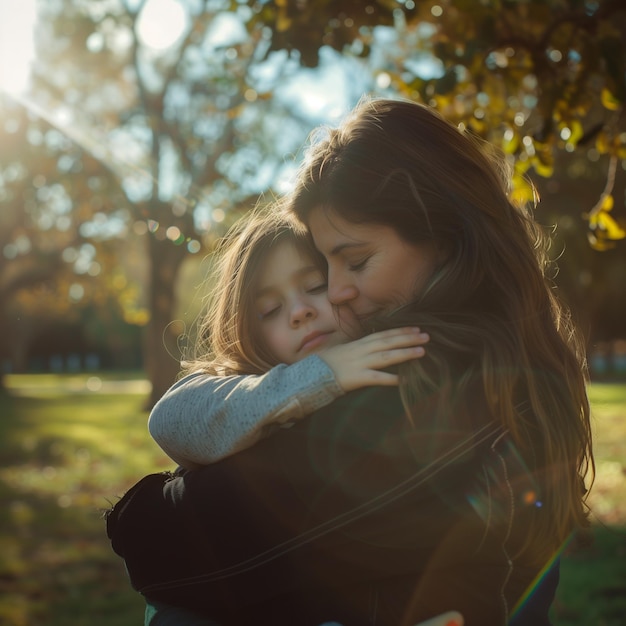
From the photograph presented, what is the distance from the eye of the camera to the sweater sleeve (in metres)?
1.79

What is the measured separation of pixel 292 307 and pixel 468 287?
638 millimetres

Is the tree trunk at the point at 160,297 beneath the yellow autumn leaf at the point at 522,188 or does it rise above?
beneath

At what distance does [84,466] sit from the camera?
41.9ft

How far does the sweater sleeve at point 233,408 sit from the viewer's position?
1.79 meters

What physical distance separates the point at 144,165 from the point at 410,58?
373 inches

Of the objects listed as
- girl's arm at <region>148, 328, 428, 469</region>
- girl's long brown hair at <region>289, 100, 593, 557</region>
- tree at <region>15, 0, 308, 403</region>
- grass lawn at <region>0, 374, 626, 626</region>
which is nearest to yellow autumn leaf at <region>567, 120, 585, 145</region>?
grass lawn at <region>0, 374, 626, 626</region>

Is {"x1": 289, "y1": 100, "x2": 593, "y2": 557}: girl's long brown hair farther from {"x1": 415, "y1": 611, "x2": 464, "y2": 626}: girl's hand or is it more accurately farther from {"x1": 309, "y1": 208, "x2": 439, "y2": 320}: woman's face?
{"x1": 415, "y1": 611, "x2": 464, "y2": 626}: girl's hand

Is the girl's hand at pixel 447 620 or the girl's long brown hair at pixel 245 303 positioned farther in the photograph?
the girl's long brown hair at pixel 245 303

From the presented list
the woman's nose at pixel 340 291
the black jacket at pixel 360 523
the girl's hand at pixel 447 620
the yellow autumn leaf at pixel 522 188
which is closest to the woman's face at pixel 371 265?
the woman's nose at pixel 340 291

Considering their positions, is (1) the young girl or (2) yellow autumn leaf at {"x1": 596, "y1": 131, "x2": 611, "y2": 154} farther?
(2) yellow autumn leaf at {"x1": 596, "y1": 131, "x2": 611, "y2": 154}

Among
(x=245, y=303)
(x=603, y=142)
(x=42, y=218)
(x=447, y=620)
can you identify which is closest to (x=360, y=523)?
(x=447, y=620)

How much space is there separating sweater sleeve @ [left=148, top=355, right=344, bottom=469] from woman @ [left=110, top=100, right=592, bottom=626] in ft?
0.15

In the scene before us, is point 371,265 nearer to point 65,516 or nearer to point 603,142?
point 603,142

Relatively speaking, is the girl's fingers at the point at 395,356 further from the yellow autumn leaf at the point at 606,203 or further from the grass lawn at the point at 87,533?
the yellow autumn leaf at the point at 606,203
